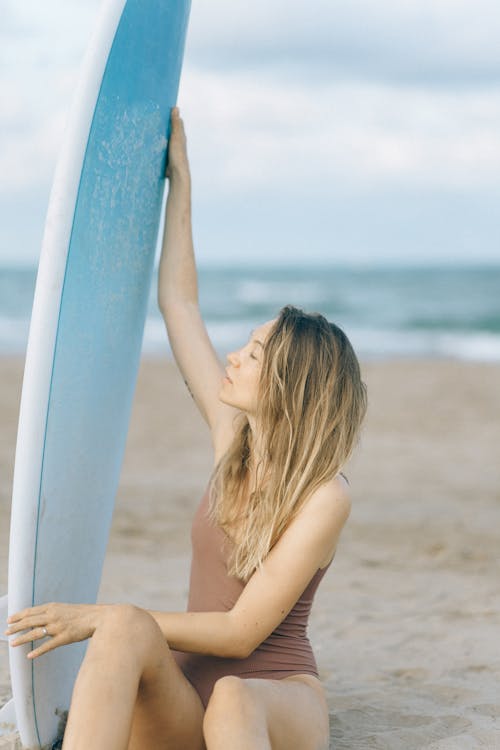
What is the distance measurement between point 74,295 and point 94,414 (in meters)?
0.37

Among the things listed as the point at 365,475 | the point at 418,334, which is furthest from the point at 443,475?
the point at 418,334

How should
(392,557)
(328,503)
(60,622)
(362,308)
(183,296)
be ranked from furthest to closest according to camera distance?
(362,308), (392,557), (183,296), (328,503), (60,622)

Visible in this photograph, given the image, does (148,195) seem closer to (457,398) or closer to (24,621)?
(24,621)

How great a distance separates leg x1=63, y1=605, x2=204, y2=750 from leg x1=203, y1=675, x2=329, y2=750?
13 cm

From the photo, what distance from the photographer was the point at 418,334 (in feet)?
72.9

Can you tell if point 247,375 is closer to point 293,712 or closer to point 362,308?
point 293,712

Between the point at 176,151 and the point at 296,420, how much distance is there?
0.97 m

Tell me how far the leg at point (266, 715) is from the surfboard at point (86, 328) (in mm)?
523

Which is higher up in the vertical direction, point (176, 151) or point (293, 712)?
point (176, 151)

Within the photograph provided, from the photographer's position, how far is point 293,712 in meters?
2.40

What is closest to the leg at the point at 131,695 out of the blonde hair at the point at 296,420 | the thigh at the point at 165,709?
the thigh at the point at 165,709

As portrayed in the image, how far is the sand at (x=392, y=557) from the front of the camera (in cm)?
332

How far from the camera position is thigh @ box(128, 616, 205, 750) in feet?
7.58

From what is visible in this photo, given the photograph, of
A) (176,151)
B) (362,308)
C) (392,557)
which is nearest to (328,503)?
(176,151)
